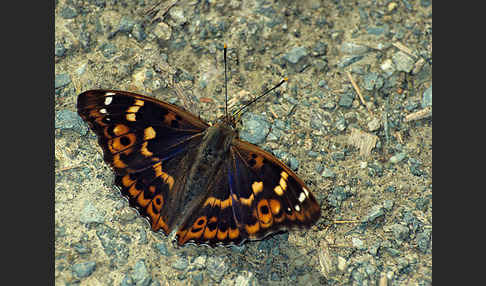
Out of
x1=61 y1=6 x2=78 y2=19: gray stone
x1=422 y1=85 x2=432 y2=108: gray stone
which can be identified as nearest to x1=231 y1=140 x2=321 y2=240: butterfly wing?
x1=422 y1=85 x2=432 y2=108: gray stone

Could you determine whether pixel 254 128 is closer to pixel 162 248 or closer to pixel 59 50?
pixel 162 248

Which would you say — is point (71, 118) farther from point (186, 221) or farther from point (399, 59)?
point (399, 59)

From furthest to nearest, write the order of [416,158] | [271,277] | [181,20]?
[181,20] < [416,158] < [271,277]

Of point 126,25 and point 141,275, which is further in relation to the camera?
point 126,25

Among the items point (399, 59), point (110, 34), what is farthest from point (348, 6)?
point (110, 34)

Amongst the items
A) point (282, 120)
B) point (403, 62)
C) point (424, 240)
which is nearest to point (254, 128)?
point (282, 120)

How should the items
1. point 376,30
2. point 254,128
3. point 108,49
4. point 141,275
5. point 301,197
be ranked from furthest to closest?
point 376,30, point 108,49, point 254,128, point 141,275, point 301,197
